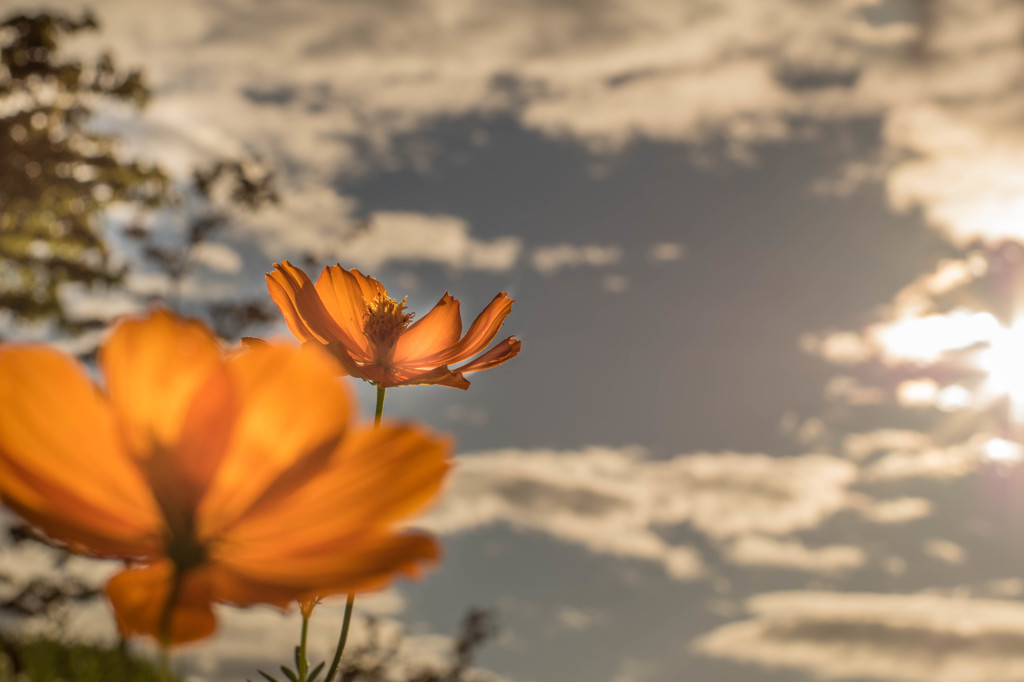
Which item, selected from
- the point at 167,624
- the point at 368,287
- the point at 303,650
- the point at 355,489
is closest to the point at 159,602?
the point at 167,624

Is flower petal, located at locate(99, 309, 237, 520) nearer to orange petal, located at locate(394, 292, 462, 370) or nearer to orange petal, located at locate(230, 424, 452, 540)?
orange petal, located at locate(230, 424, 452, 540)

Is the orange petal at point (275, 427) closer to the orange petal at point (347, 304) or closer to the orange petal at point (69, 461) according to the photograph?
the orange petal at point (69, 461)

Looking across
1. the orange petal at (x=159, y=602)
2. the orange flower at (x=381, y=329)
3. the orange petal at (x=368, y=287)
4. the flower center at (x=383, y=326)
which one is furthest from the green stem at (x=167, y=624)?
the orange petal at (x=368, y=287)

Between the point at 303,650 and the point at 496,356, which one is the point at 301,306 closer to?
the point at 496,356

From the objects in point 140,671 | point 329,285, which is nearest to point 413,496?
point 329,285

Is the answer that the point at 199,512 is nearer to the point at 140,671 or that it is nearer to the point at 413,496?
the point at 413,496
